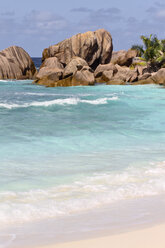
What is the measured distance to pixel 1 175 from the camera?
22.0ft

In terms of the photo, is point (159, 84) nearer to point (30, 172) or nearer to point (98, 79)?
point (98, 79)

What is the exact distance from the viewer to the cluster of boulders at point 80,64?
127 feet

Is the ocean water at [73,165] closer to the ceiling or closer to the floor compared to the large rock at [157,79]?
closer to the floor

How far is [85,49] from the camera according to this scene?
46844 mm

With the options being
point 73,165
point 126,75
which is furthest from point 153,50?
point 73,165

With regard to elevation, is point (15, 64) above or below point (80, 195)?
above

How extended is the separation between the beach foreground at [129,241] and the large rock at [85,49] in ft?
144

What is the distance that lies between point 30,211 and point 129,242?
5.75 feet

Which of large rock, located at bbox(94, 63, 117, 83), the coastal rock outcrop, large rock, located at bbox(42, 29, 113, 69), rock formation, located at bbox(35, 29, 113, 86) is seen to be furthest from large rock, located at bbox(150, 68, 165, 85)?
large rock, located at bbox(42, 29, 113, 69)

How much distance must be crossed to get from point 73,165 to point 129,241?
161 inches

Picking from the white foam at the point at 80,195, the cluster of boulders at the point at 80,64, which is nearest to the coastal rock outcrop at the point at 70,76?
the cluster of boulders at the point at 80,64

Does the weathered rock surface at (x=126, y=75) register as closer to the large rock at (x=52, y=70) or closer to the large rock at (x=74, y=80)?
the large rock at (x=74, y=80)

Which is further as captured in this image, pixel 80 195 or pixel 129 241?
pixel 80 195

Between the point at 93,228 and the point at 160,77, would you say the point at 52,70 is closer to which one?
the point at 160,77
